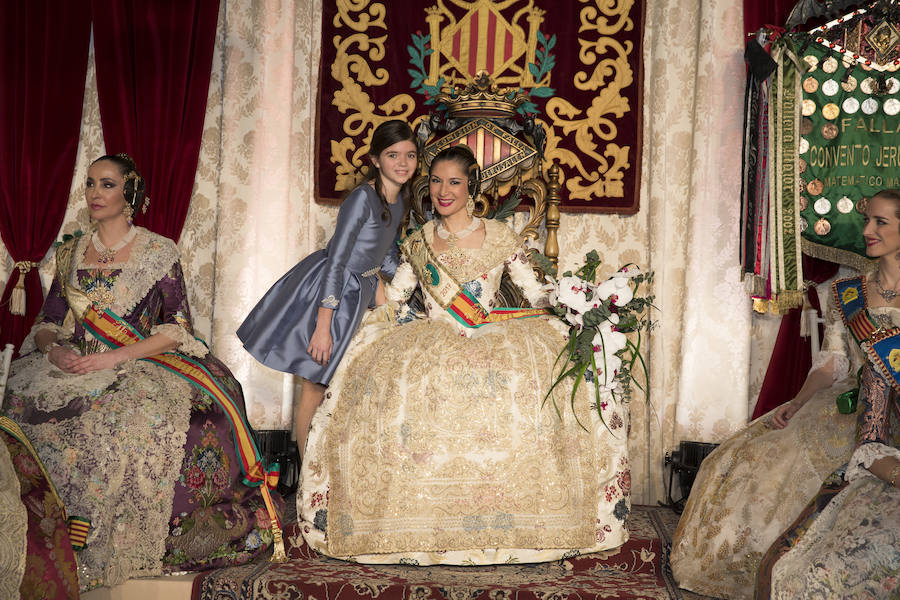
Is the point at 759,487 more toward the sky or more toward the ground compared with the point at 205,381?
more toward the ground

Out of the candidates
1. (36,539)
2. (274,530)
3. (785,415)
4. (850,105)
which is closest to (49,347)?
(36,539)

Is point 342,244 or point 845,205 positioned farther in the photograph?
point 845,205

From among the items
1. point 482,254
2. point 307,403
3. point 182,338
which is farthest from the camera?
point 307,403

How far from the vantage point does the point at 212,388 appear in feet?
11.3

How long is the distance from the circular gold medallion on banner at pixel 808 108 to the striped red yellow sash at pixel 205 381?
3061mm

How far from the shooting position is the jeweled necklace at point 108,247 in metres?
3.69

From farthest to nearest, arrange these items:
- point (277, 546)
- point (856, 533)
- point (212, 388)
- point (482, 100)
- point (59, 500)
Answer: point (482, 100)
point (212, 388)
point (277, 546)
point (59, 500)
point (856, 533)

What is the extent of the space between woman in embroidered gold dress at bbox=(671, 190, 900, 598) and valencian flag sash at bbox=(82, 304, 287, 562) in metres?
1.61

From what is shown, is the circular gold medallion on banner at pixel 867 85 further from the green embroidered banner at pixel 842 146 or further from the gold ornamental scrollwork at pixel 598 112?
the gold ornamental scrollwork at pixel 598 112

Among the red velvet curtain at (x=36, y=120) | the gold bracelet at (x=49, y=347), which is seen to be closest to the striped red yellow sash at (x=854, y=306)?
the gold bracelet at (x=49, y=347)

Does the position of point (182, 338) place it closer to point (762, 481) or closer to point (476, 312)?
point (476, 312)

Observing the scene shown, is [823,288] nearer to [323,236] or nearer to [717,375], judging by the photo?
[717,375]

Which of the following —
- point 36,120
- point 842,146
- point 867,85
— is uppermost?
point 867,85

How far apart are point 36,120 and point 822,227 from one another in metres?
4.29
